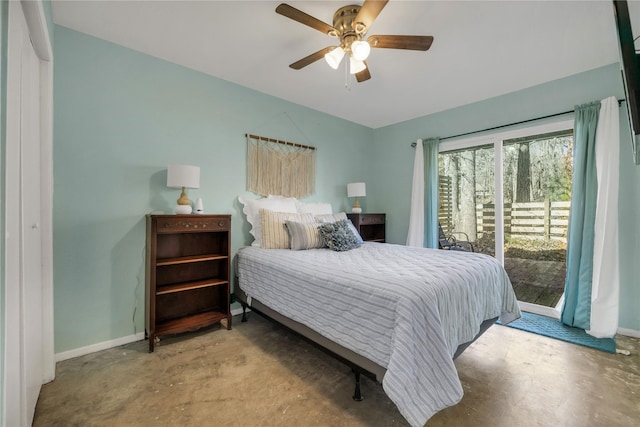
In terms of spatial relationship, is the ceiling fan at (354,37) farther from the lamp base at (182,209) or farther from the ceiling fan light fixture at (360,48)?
the lamp base at (182,209)

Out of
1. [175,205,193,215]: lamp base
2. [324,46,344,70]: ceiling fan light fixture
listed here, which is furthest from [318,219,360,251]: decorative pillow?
[324,46,344,70]: ceiling fan light fixture

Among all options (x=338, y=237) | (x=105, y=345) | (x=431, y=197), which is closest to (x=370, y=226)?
(x=431, y=197)

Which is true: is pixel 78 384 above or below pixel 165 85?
below

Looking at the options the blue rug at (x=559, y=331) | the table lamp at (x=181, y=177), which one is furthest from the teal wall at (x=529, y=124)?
the table lamp at (x=181, y=177)

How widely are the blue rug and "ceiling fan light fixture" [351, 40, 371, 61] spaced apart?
286 cm

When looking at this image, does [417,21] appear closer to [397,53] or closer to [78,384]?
[397,53]

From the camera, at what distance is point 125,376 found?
5.84 feet

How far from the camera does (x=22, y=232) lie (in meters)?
1.20

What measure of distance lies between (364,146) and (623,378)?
3.72 m

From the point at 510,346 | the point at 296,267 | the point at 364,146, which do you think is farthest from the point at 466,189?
the point at 296,267

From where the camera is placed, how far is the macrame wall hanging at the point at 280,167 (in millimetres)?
3076

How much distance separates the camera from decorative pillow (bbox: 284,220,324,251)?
2637 millimetres

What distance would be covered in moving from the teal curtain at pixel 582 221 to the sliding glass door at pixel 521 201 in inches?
9.5

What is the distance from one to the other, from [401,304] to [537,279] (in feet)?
9.58
